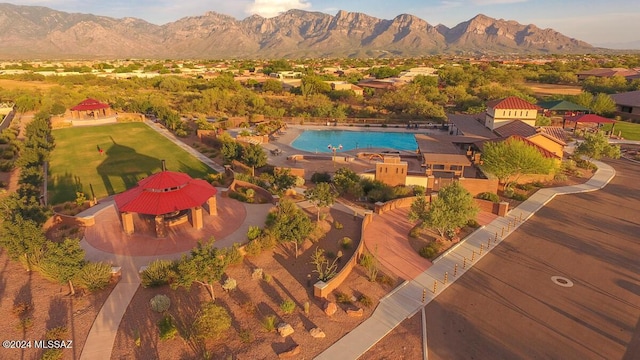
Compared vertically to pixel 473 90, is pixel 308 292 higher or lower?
lower

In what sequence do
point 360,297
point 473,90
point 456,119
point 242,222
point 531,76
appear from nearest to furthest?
point 360,297 < point 242,222 < point 456,119 < point 473,90 < point 531,76

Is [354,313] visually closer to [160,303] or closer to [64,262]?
[160,303]

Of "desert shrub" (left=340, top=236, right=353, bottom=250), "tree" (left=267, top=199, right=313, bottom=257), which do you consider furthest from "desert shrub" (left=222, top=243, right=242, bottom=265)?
"desert shrub" (left=340, top=236, right=353, bottom=250)

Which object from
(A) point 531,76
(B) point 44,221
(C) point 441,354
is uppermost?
(A) point 531,76

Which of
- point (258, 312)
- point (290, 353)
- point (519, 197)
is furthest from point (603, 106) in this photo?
point (290, 353)

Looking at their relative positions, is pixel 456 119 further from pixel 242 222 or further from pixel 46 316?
pixel 46 316

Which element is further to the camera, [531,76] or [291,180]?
[531,76]

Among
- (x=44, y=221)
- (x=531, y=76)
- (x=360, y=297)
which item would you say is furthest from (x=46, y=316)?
(x=531, y=76)
